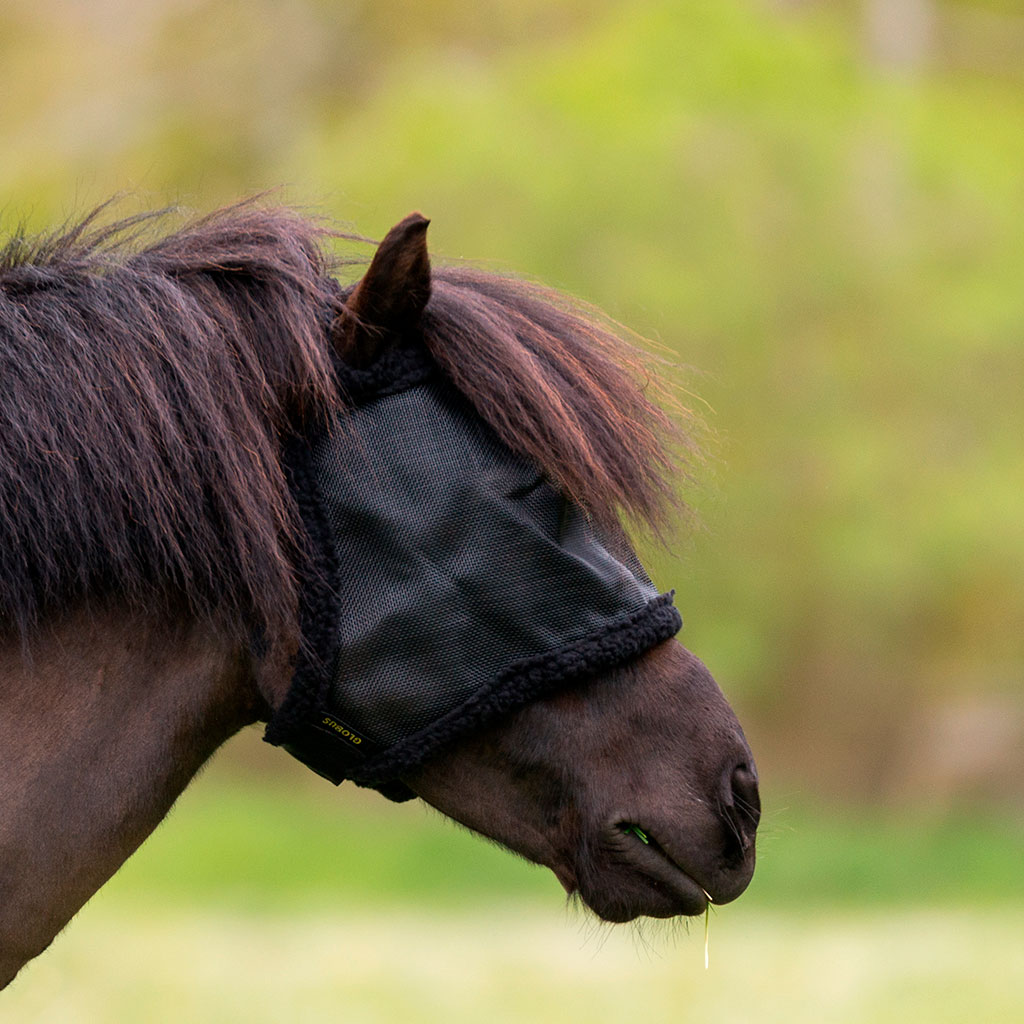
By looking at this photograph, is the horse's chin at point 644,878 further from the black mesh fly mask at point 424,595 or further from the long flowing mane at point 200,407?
the long flowing mane at point 200,407

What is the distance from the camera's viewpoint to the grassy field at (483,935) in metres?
4.75

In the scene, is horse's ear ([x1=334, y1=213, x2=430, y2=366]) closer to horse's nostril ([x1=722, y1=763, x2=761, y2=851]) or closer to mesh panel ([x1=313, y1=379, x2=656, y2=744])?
mesh panel ([x1=313, y1=379, x2=656, y2=744])

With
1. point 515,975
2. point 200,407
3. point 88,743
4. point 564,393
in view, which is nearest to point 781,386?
point 515,975

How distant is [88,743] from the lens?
4.55 feet

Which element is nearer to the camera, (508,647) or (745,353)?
(508,647)

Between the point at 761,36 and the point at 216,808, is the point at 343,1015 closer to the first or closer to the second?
the point at 216,808

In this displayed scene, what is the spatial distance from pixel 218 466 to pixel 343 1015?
3954 millimetres

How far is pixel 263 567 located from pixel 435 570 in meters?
0.20

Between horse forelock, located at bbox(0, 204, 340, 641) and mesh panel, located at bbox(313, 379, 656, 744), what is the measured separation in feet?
0.24

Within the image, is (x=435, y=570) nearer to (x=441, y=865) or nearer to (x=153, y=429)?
(x=153, y=429)

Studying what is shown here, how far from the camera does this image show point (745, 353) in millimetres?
10625

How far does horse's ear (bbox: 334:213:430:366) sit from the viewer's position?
1.46m

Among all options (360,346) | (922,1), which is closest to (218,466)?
(360,346)

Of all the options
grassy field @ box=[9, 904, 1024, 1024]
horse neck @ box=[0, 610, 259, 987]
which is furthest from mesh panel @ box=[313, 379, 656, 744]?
grassy field @ box=[9, 904, 1024, 1024]
